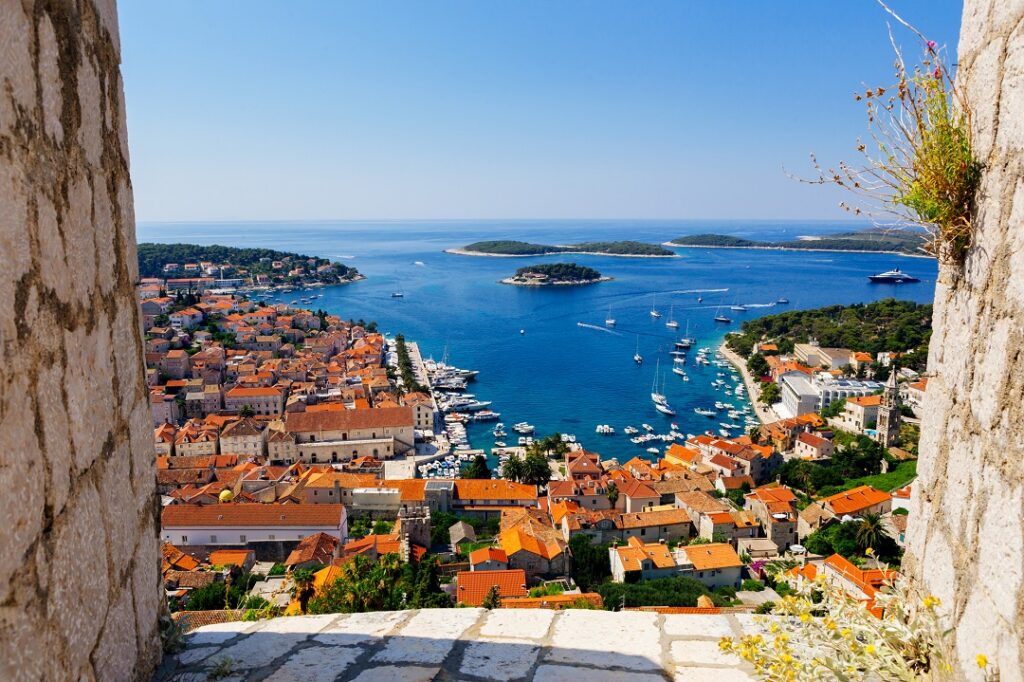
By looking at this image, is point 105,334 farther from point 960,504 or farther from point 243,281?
point 243,281

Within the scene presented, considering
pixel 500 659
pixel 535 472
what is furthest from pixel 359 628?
pixel 535 472

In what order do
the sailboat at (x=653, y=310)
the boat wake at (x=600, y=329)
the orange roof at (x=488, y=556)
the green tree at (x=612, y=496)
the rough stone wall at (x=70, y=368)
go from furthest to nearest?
the sailboat at (x=653, y=310), the boat wake at (x=600, y=329), the green tree at (x=612, y=496), the orange roof at (x=488, y=556), the rough stone wall at (x=70, y=368)

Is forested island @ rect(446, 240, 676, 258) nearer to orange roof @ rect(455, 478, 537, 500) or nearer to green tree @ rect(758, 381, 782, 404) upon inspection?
green tree @ rect(758, 381, 782, 404)

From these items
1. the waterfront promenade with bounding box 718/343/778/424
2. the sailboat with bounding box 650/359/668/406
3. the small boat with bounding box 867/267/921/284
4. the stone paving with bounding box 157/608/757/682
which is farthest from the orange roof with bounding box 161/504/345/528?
the small boat with bounding box 867/267/921/284

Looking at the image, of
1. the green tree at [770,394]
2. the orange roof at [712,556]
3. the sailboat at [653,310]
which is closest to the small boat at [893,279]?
the sailboat at [653,310]

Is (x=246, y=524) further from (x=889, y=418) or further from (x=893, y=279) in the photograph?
(x=893, y=279)

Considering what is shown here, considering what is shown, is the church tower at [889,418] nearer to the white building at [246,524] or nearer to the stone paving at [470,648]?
the white building at [246,524]
